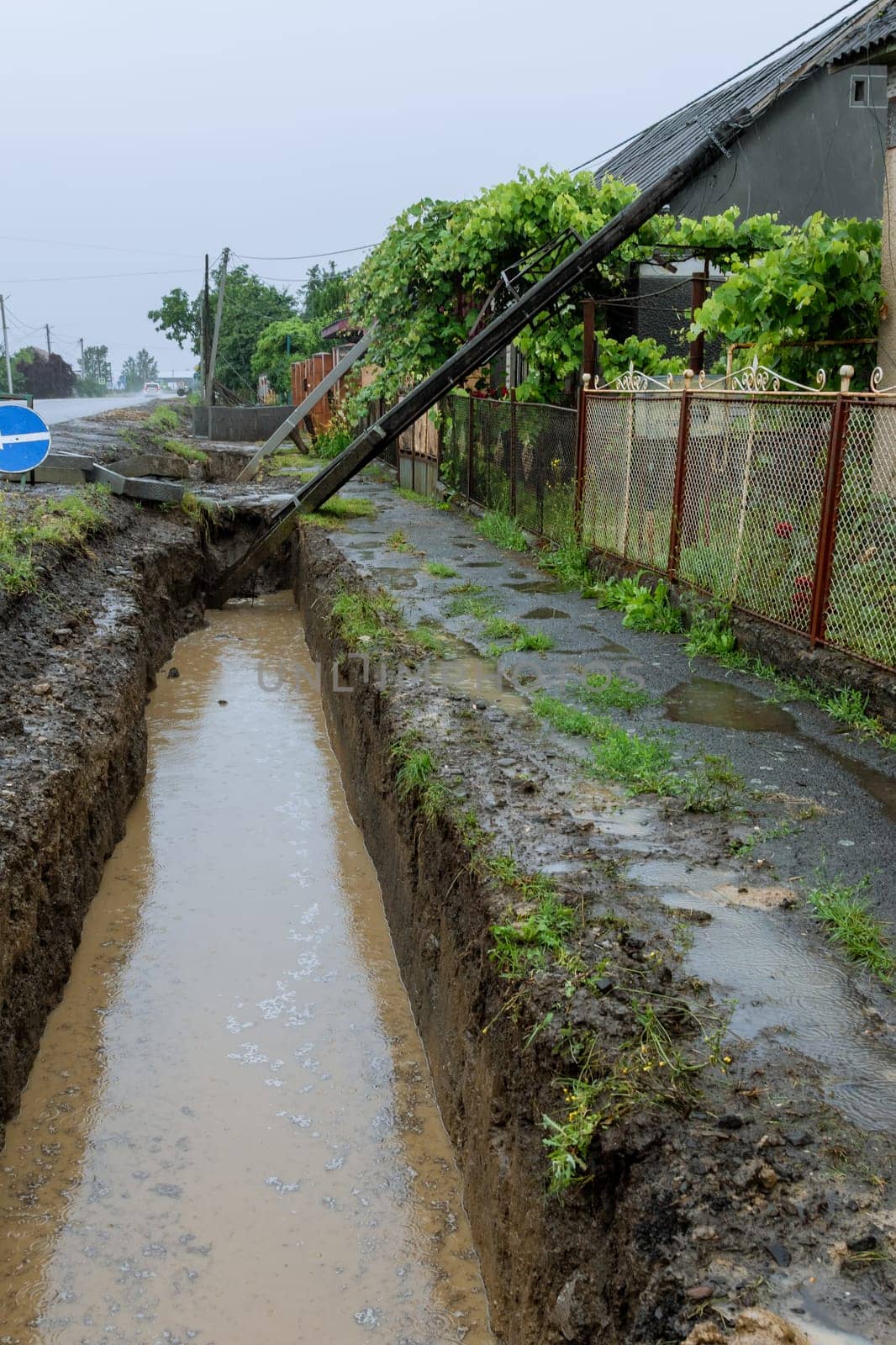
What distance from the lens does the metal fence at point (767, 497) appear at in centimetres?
633

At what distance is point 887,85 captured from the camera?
415 inches

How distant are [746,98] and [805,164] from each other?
6.35 feet

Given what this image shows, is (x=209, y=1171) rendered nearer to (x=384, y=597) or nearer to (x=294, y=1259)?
(x=294, y=1259)

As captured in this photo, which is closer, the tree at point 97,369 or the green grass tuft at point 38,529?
the green grass tuft at point 38,529

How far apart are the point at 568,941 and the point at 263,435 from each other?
28.1 metres

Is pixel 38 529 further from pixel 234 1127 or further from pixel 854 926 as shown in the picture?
pixel 854 926

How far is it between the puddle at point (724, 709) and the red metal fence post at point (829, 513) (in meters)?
0.59

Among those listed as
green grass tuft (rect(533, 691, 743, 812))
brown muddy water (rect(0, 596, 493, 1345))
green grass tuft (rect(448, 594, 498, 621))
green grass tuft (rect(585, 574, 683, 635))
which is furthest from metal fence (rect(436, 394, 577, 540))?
brown muddy water (rect(0, 596, 493, 1345))

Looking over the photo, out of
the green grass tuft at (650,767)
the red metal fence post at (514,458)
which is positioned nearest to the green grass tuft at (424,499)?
the red metal fence post at (514,458)

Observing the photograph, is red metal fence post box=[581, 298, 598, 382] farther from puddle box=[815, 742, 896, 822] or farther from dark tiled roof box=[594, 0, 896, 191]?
puddle box=[815, 742, 896, 822]

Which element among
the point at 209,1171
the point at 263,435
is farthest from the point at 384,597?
the point at 263,435

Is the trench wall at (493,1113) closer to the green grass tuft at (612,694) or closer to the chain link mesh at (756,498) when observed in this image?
the green grass tuft at (612,694)

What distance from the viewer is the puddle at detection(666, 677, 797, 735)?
20.4ft

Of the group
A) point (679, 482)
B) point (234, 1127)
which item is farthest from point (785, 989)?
point (679, 482)
